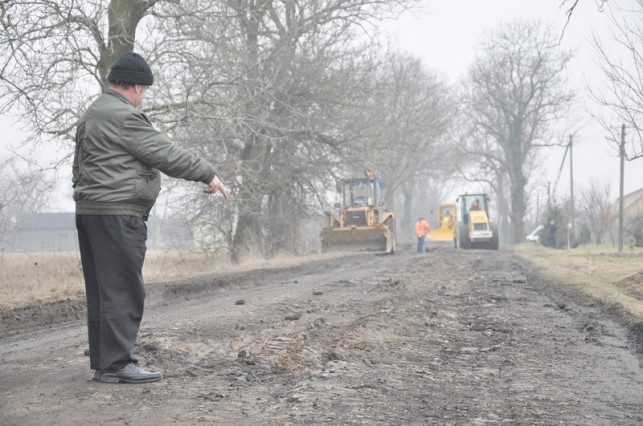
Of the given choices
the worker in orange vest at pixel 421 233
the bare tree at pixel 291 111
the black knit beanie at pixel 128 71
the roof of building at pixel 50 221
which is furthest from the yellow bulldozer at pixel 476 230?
the roof of building at pixel 50 221

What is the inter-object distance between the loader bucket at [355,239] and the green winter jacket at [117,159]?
26.4m

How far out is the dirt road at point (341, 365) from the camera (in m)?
4.45

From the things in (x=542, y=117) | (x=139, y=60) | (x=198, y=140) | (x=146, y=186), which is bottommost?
(x=146, y=186)

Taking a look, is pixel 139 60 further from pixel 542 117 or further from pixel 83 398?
pixel 542 117

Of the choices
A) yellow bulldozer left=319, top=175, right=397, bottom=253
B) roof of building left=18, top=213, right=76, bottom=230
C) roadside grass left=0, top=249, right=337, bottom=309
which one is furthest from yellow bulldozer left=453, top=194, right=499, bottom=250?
roof of building left=18, top=213, right=76, bottom=230

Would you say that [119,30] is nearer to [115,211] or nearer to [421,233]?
[115,211]

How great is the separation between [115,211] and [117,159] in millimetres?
342

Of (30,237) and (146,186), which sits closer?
(146,186)

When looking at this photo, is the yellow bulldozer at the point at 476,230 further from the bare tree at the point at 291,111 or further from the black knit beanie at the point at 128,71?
the black knit beanie at the point at 128,71

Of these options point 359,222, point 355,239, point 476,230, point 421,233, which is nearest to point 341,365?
point 355,239

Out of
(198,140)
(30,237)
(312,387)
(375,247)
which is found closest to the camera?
(312,387)

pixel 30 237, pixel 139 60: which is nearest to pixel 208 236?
pixel 139 60

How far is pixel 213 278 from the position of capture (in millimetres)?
16172

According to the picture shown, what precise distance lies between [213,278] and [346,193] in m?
18.9
